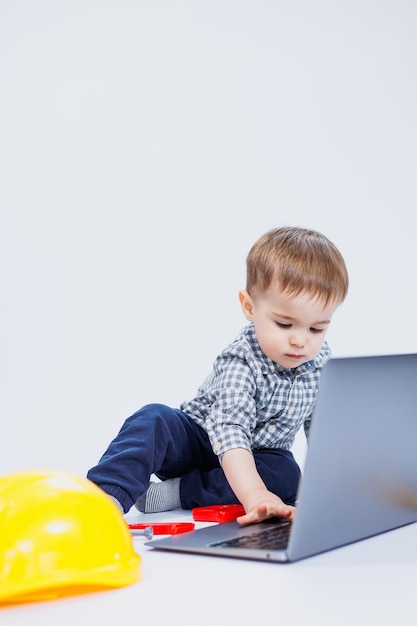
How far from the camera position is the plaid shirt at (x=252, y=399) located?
141cm

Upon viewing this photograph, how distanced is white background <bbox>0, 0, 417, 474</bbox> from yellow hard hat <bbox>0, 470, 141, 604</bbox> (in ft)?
5.25

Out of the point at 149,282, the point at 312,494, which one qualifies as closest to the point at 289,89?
the point at 149,282


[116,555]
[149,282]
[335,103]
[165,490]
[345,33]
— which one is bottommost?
[165,490]

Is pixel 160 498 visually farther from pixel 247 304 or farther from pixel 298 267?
pixel 298 267

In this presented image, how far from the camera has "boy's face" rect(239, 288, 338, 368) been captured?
1.39 m

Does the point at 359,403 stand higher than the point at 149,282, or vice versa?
the point at 149,282

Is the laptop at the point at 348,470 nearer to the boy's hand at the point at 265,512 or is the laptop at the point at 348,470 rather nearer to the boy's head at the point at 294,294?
the boy's hand at the point at 265,512

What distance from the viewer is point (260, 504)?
112cm

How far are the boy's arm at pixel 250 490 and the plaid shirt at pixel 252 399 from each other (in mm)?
22

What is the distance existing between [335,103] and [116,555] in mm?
2174

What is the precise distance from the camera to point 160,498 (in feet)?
5.17

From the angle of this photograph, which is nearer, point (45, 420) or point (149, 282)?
point (45, 420)

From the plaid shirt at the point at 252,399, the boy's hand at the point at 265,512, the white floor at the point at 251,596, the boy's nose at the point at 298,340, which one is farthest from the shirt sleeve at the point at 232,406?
the white floor at the point at 251,596

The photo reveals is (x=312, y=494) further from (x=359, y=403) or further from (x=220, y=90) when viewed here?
(x=220, y=90)
